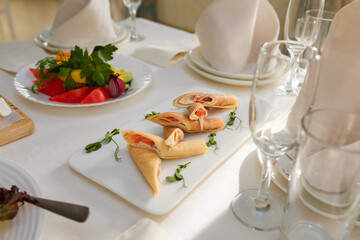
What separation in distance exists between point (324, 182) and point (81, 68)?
78cm

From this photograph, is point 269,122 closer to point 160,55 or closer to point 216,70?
point 216,70

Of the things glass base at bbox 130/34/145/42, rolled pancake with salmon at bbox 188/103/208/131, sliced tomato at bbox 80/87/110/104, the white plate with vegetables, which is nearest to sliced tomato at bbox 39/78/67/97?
the white plate with vegetables

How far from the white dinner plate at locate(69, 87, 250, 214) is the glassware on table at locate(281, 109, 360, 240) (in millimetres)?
207

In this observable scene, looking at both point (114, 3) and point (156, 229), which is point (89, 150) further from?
point (114, 3)

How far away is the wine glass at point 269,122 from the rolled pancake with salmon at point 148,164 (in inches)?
6.2

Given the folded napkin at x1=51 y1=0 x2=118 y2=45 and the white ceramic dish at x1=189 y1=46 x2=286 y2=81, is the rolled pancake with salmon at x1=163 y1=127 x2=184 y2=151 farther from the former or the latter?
the folded napkin at x1=51 y1=0 x2=118 y2=45

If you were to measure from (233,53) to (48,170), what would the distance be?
71cm

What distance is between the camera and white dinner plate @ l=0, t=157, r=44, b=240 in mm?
532

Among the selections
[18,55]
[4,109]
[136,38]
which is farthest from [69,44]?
[4,109]

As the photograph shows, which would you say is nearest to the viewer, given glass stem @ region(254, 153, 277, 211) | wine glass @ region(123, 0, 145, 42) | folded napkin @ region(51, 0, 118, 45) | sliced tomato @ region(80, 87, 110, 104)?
glass stem @ region(254, 153, 277, 211)

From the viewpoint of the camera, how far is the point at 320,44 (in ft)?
3.35

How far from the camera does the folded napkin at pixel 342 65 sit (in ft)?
2.04

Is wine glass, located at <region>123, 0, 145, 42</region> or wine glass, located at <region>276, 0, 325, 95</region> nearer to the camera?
wine glass, located at <region>276, 0, 325, 95</region>

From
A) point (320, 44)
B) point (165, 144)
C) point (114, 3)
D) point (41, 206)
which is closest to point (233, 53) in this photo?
point (320, 44)
